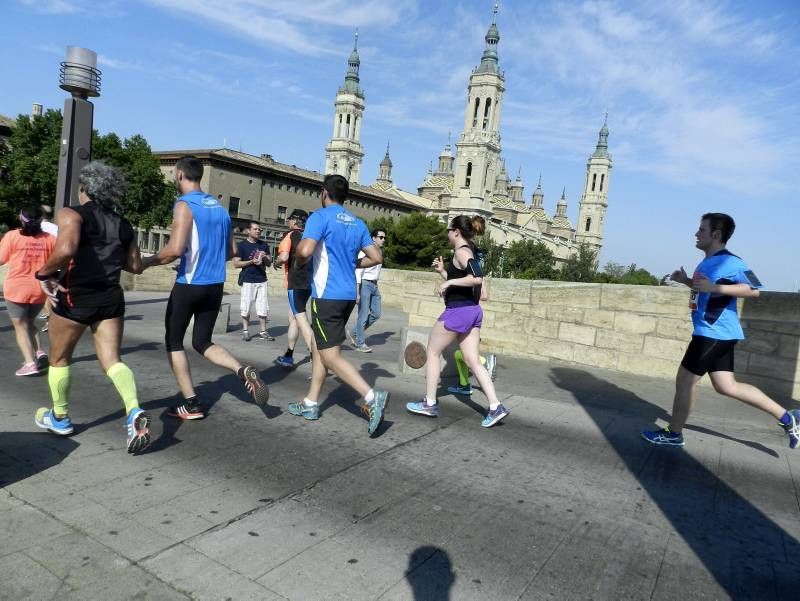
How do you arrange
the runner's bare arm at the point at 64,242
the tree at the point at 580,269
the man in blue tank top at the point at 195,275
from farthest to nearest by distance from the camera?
the tree at the point at 580,269 < the man in blue tank top at the point at 195,275 < the runner's bare arm at the point at 64,242

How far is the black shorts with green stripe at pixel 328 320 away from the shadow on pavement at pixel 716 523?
2.51m

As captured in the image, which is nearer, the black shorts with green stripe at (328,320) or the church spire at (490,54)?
the black shorts with green stripe at (328,320)

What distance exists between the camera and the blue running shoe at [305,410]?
4.77 metres

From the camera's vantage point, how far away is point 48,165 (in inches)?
1922

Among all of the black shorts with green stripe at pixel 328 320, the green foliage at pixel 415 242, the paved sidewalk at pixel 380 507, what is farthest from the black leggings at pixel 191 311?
the green foliage at pixel 415 242

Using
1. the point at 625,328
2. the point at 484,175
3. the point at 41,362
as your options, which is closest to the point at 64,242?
the point at 41,362

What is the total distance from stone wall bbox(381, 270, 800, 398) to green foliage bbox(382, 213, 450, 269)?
5923cm

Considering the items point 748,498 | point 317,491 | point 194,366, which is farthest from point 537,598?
point 194,366

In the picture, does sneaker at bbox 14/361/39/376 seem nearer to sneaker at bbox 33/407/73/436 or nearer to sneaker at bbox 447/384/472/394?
sneaker at bbox 33/407/73/436

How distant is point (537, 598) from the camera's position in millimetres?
2404

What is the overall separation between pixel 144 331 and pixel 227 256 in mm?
5164

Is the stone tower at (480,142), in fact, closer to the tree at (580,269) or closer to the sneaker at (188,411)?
the tree at (580,269)

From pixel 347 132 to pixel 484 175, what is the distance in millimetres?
38268

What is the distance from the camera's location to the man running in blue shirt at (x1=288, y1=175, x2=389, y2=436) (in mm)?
4383
